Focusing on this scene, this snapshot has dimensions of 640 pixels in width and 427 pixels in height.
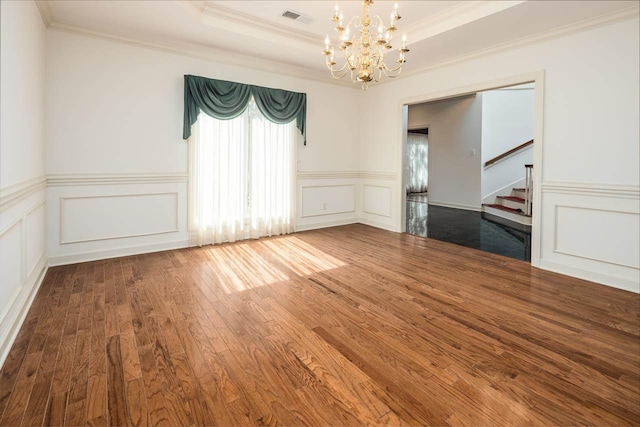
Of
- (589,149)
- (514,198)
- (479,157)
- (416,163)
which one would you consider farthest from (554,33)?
(416,163)

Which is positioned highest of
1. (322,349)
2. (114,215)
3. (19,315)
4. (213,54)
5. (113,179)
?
(213,54)

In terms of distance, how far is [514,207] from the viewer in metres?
7.30

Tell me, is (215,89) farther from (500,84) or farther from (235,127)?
(500,84)

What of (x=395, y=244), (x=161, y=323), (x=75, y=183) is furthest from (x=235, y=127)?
(x=161, y=323)

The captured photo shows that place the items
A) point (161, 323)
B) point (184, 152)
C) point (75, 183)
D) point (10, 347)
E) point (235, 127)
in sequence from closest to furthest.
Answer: point (10, 347)
point (161, 323)
point (75, 183)
point (184, 152)
point (235, 127)

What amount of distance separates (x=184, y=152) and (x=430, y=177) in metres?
6.79

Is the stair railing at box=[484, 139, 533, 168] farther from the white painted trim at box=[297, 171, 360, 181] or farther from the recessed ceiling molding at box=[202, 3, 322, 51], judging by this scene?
the recessed ceiling molding at box=[202, 3, 322, 51]

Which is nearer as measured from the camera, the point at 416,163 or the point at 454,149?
the point at 454,149

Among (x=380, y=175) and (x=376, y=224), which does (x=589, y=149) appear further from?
(x=376, y=224)

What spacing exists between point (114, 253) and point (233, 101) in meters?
2.56

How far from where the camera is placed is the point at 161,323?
2529 mm

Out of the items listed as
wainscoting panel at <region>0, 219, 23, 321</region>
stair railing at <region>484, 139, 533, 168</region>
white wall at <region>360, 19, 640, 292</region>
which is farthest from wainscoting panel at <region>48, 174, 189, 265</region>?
stair railing at <region>484, 139, 533, 168</region>

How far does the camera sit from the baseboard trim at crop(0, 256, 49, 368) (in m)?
2.07

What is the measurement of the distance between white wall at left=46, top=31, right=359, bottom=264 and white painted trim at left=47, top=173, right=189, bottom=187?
0.03 feet
